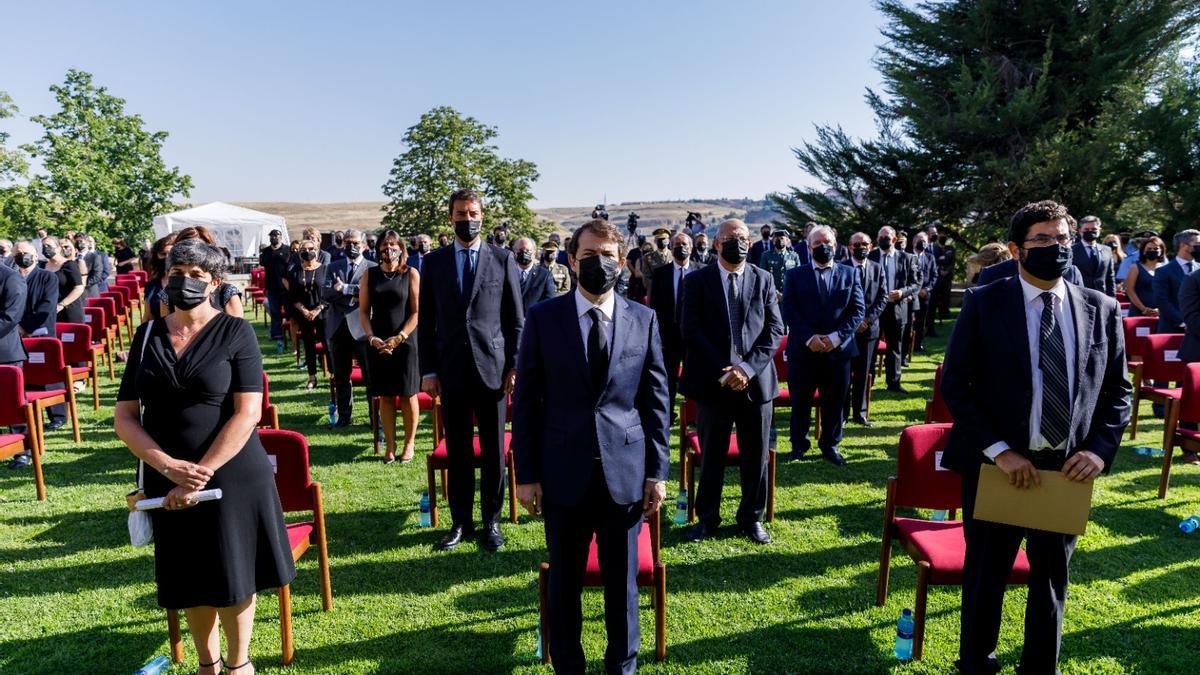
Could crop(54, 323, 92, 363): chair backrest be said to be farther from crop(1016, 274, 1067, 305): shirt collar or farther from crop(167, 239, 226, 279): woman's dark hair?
crop(1016, 274, 1067, 305): shirt collar

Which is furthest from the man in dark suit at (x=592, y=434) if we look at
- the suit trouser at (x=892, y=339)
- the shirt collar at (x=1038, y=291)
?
the suit trouser at (x=892, y=339)

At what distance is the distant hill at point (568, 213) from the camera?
9538 cm

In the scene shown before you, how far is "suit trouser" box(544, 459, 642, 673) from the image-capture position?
2814mm

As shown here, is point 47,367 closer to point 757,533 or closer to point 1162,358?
point 757,533

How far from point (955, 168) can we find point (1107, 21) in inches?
187

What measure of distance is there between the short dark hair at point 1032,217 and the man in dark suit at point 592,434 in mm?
1459

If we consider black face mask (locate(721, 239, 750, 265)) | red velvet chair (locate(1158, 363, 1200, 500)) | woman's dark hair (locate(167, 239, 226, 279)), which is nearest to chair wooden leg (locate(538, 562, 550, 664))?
woman's dark hair (locate(167, 239, 226, 279))

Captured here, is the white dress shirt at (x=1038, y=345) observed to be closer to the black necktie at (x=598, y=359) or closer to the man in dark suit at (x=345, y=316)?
the black necktie at (x=598, y=359)

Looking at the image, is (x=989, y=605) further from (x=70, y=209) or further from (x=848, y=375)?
(x=70, y=209)

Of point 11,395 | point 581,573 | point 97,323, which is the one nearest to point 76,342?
point 97,323

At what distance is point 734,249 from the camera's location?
4508mm

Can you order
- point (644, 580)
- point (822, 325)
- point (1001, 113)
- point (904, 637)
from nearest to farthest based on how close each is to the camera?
1. point (644, 580)
2. point (904, 637)
3. point (822, 325)
4. point (1001, 113)

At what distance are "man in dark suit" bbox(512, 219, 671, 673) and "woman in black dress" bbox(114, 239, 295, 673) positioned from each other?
1.08 m

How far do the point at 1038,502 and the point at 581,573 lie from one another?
5.76ft
